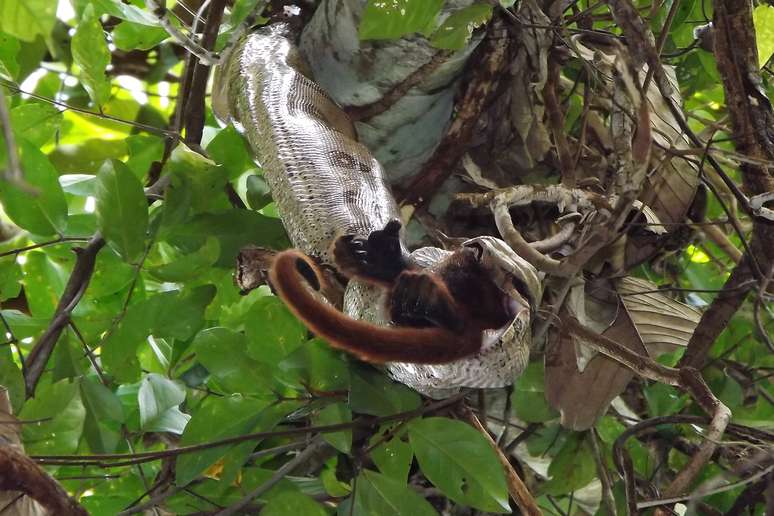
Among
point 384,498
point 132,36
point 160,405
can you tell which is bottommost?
point 160,405

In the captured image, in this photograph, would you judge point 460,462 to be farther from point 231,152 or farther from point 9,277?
point 9,277

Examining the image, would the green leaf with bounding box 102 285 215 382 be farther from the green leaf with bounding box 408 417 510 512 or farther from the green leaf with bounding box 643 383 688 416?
the green leaf with bounding box 643 383 688 416

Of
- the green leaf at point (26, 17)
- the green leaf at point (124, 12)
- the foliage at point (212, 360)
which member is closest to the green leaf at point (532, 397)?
the foliage at point (212, 360)

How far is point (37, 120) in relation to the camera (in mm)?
1291

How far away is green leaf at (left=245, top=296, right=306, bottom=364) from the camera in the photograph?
3.52 feet

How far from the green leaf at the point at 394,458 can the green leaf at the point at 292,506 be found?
0.32 feet

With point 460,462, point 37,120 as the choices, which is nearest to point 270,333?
point 460,462

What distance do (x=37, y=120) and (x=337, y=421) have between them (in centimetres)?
66

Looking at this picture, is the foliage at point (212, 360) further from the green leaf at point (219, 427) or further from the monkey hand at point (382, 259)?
the monkey hand at point (382, 259)

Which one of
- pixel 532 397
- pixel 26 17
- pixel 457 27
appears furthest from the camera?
pixel 532 397

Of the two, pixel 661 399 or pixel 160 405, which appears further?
pixel 661 399

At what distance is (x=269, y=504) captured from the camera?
0.98 meters

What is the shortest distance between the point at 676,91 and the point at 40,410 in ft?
3.22

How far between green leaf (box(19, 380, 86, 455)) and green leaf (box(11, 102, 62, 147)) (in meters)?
0.43
